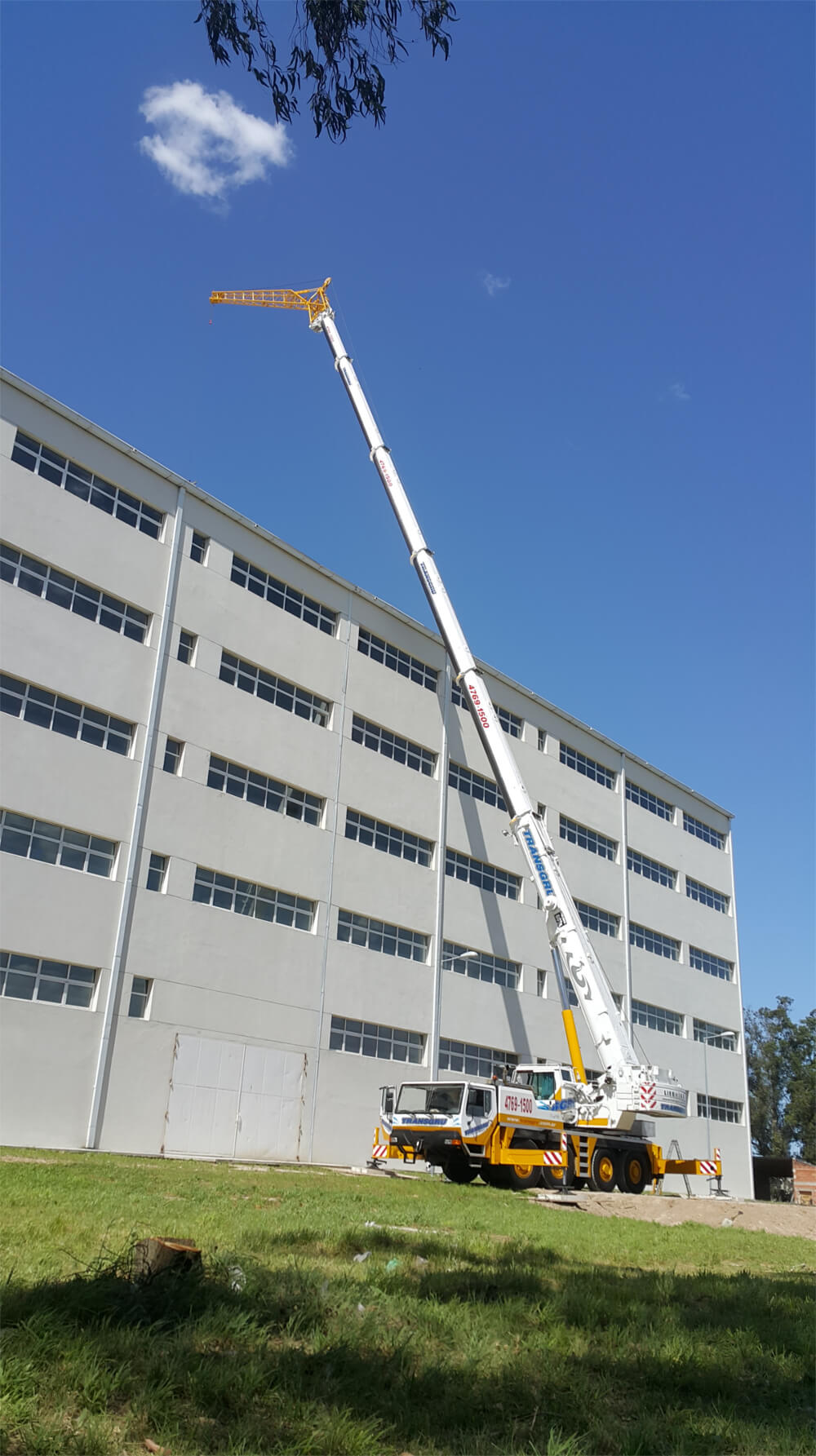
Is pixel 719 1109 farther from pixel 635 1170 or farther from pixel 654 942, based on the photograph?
pixel 635 1170

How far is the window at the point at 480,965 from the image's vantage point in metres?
32.2

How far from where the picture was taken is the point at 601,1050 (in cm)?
2544

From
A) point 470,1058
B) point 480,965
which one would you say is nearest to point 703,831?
point 480,965

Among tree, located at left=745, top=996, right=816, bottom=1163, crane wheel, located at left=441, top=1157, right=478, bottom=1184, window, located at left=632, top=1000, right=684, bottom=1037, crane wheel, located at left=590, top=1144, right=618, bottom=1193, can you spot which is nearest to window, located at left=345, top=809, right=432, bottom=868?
crane wheel, located at left=441, top=1157, right=478, bottom=1184

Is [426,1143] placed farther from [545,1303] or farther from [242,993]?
[545,1303]

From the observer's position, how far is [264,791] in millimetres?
27891

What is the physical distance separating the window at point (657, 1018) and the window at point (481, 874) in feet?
27.1

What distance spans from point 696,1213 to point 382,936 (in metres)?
13.1

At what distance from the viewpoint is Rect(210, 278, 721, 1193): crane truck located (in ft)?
70.8

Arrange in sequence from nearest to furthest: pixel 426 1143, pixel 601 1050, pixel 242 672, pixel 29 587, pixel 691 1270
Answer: pixel 691 1270 → pixel 426 1143 → pixel 29 587 → pixel 601 1050 → pixel 242 672

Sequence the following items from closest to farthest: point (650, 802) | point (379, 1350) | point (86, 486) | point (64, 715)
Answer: point (379, 1350) < point (64, 715) < point (86, 486) < point (650, 802)

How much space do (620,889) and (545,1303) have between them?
34.7 m

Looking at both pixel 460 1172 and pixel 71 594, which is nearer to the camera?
pixel 460 1172

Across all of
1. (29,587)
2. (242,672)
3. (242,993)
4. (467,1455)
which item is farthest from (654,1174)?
(467,1455)
